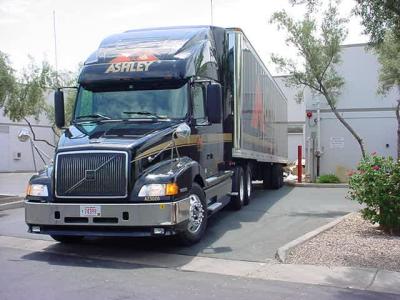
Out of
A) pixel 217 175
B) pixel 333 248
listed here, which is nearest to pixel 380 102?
pixel 217 175

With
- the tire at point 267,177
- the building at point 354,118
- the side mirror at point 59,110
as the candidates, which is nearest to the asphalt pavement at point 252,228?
the side mirror at point 59,110

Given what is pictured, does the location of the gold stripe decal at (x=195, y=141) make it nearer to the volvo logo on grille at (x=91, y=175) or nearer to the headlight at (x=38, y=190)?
the volvo logo on grille at (x=91, y=175)

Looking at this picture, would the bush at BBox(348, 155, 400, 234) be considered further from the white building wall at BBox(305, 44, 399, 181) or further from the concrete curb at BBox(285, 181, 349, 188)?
the white building wall at BBox(305, 44, 399, 181)

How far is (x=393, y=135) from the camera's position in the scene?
23484 mm

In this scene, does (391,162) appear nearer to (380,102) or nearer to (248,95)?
(248,95)

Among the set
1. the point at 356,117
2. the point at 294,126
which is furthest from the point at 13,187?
the point at 294,126

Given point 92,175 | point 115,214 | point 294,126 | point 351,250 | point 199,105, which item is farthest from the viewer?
point 294,126

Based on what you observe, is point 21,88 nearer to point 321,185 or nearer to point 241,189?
point 241,189

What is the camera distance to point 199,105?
30.6 ft

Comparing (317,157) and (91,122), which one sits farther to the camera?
(317,157)

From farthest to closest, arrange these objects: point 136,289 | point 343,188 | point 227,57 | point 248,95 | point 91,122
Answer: point 343,188 → point 248,95 → point 227,57 → point 91,122 → point 136,289

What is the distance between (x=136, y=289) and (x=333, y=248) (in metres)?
3.29

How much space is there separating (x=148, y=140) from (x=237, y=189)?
15.7 feet

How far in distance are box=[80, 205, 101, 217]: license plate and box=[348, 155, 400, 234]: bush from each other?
4406 mm
